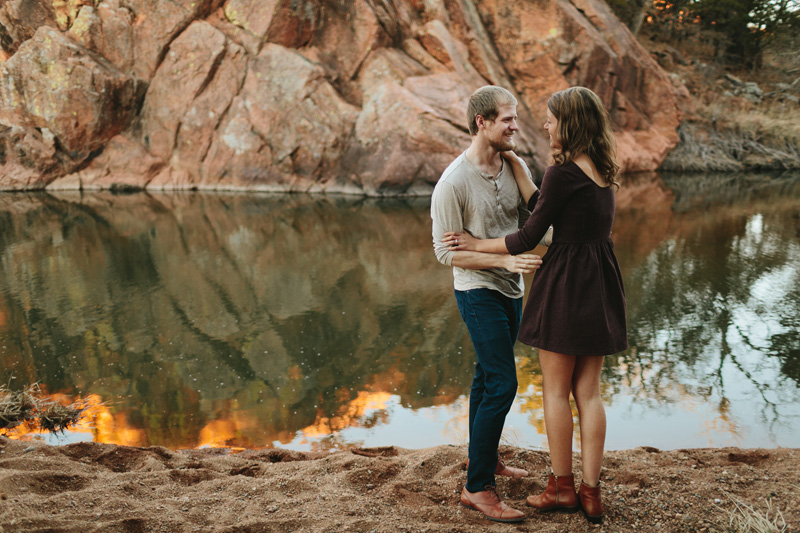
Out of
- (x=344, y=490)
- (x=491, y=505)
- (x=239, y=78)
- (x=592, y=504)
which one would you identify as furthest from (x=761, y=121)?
(x=344, y=490)

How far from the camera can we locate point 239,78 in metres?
20.0

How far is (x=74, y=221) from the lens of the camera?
Result: 13.7 metres

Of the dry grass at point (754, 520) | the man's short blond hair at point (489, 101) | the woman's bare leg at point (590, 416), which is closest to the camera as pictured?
the dry grass at point (754, 520)

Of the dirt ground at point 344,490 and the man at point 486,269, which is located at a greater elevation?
the man at point 486,269

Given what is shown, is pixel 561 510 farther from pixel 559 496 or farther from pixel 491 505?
pixel 491 505

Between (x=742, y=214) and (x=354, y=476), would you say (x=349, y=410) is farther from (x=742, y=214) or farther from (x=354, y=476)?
(x=742, y=214)

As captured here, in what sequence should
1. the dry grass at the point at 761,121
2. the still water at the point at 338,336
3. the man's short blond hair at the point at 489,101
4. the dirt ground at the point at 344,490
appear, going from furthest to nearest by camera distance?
the dry grass at the point at 761,121 < the still water at the point at 338,336 < the man's short blond hair at the point at 489,101 < the dirt ground at the point at 344,490

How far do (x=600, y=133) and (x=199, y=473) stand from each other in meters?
2.63

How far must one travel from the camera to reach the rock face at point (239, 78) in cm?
1919

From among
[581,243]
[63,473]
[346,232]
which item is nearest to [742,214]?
[346,232]

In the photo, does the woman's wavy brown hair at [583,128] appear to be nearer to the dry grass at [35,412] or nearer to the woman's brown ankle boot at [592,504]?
the woman's brown ankle boot at [592,504]

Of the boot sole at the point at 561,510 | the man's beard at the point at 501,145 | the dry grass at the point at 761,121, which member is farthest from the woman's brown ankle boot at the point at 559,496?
the dry grass at the point at 761,121

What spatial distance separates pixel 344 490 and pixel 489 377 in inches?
35.6

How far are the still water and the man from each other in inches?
52.3
